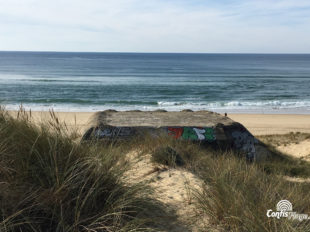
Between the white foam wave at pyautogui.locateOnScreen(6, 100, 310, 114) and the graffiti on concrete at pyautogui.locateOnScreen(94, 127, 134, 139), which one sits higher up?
the graffiti on concrete at pyautogui.locateOnScreen(94, 127, 134, 139)

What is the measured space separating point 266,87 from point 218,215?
115 feet

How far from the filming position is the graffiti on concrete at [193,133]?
7758 millimetres

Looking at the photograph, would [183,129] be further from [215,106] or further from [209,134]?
[215,106]

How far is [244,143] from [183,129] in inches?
69.3

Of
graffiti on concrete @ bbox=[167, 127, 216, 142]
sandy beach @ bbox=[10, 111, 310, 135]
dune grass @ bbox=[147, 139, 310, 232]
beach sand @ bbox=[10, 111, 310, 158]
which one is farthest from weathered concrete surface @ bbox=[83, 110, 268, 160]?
sandy beach @ bbox=[10, 111, 310, 135]

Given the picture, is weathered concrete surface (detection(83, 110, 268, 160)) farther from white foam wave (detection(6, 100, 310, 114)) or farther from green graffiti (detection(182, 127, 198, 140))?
white foam wave (detection(6, 100, 310, 114))

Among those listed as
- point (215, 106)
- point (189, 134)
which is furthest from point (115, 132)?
point (215, 106)

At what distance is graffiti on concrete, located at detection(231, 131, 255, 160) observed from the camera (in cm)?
825

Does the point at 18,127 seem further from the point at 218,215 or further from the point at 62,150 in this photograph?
the point at 218,215

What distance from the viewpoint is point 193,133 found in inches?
310

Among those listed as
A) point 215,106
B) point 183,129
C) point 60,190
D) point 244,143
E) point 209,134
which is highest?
point 60,190

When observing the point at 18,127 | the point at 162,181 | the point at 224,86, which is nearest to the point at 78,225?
the point at 18,127

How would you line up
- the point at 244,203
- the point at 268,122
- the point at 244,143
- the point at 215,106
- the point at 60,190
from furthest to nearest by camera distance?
the point at 215,106, the point at 268,122, the point at 244,143, the point at 244,203, the point at 60,190

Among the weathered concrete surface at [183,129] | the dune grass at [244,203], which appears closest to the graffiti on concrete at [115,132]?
the weathered concrete surface at [183,129]
